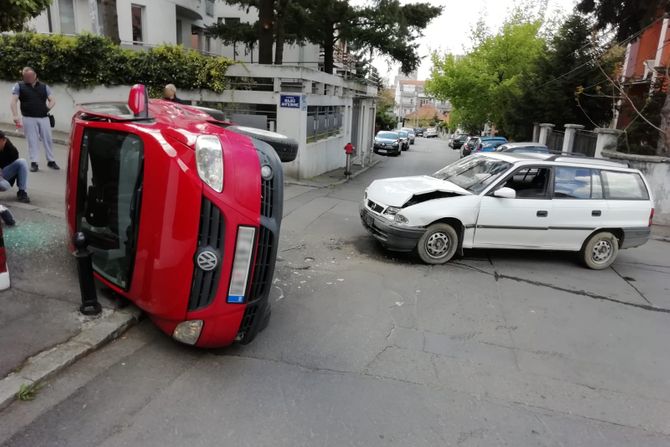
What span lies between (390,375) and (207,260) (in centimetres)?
174

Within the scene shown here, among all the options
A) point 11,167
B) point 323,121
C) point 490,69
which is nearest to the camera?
point 11,167

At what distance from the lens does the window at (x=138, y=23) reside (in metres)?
22.1

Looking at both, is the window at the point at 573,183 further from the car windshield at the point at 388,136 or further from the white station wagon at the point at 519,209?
the car windshield at the point at 388,136

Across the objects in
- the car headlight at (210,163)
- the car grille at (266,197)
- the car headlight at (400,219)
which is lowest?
the car headlight at (400,219)

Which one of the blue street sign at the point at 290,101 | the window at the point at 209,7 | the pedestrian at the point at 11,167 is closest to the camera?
the pedestrian at the point at 11,167

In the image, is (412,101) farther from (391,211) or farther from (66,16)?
(391,211)

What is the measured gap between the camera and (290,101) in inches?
534

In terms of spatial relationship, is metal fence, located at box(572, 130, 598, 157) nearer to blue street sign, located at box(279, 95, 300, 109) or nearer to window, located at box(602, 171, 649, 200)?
window, located at box(602, 171, 649, 200)

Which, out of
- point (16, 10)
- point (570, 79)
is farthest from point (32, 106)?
point (570, 79)

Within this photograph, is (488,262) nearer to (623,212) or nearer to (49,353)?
(623,212)

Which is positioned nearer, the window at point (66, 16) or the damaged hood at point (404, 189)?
the damaged hood at point (404, 189)

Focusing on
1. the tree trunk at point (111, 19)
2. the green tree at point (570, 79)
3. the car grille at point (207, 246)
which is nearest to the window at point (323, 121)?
the tree trunk at point (111, 19)

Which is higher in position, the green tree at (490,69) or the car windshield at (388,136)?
the green tree at (490,69)

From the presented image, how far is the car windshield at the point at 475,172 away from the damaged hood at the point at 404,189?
209 millimetres
